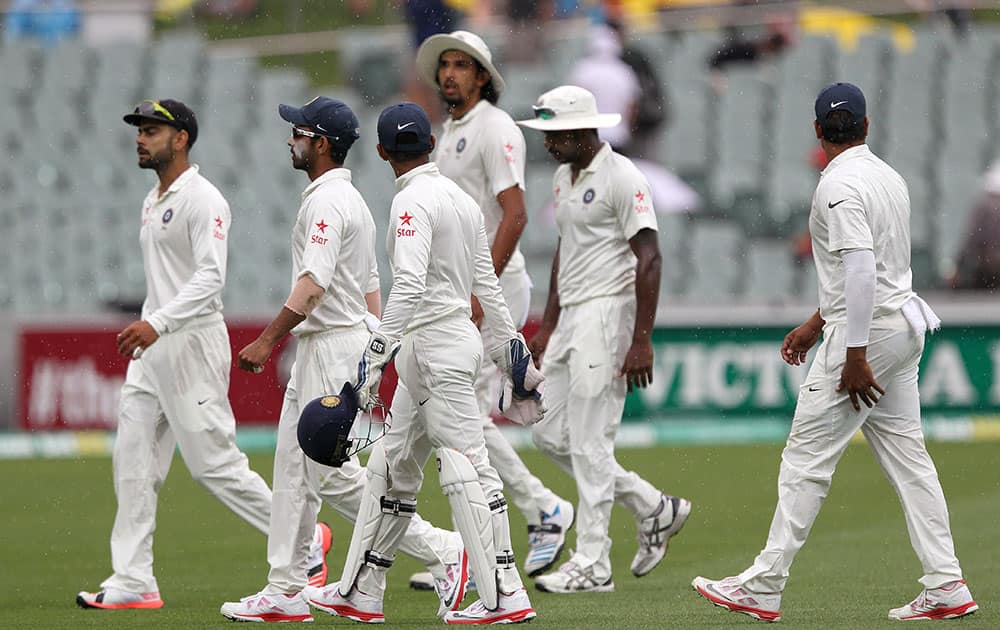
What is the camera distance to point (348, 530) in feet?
39.5

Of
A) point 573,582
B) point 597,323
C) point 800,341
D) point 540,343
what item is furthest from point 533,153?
point 800,341

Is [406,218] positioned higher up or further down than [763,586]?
higher up

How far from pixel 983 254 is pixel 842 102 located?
1211cm

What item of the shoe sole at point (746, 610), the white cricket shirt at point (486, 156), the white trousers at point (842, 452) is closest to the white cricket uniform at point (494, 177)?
the white cricket shirt at point (486, 156)

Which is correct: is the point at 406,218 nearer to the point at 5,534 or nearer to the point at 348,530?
the point at 348,530

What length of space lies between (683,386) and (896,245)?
10220 millimetres

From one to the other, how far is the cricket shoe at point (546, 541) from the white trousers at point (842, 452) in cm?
219

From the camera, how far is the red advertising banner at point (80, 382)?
59.1ft

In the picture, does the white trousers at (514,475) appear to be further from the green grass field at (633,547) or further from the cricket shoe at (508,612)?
the cricket shoe at (508,612)

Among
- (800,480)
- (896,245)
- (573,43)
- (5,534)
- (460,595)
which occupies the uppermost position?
(573,43)

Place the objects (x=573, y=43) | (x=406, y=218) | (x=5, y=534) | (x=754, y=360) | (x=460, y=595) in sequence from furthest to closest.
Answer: (x=573, y=43) → (x=754, y=360) → (x=5, y=534) → (x=460, y=595) → (x=406, y=218)

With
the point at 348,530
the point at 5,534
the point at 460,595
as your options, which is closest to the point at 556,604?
the point at 460,595

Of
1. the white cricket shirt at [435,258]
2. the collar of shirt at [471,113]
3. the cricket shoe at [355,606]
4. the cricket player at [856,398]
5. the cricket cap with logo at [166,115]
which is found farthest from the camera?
the collar of shirt at [471,113]

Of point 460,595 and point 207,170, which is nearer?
point 460,595
